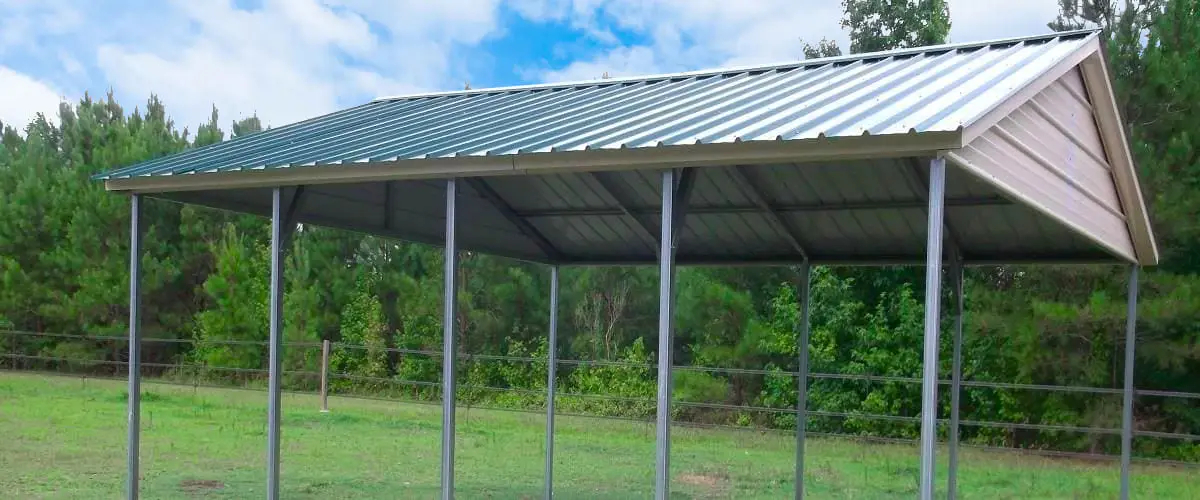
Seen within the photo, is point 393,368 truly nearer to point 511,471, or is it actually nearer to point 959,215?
point 511,471

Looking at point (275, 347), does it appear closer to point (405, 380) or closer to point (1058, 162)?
point (1058, 162)

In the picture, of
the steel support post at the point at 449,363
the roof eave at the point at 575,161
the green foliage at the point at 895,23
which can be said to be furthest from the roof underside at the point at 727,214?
the green foliage at the point at 895,23

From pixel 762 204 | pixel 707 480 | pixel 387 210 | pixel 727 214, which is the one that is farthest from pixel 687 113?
pixel 707 480

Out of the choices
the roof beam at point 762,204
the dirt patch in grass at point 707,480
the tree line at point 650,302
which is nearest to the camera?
the roof beam at point 762,204

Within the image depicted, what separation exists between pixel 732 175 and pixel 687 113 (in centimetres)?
147

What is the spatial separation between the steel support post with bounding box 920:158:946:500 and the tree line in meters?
5.63

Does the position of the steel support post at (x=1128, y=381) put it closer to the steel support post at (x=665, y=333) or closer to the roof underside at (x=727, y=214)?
the roof underside at (x=727, y=214)

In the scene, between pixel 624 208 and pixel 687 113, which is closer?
pixel 687 113

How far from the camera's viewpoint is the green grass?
9.95m

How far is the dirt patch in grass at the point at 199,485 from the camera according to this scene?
31.0 feet

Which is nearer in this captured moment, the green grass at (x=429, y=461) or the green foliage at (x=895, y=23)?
the green grass at (x=429, y=461)

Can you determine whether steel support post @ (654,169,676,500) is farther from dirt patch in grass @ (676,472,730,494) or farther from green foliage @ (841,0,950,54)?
green foliage @ (841,0,950,54)

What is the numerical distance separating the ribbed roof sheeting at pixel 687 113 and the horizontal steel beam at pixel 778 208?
3.26 feet

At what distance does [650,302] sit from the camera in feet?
61.0
